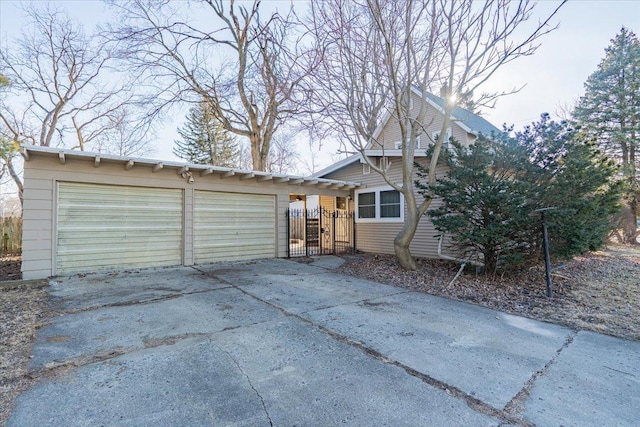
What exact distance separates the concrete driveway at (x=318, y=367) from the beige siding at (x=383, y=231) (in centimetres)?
476

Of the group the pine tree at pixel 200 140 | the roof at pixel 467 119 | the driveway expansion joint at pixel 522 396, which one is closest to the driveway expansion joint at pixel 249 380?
the driveway expansion joint at pixel 522 396

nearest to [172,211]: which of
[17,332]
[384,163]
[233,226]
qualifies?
[233,226]

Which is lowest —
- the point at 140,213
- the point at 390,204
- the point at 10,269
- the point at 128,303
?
the point at 128,303

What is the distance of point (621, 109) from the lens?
15359 millimetres

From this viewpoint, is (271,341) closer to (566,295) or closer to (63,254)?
(566,295)

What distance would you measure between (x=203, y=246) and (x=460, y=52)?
26.7ft

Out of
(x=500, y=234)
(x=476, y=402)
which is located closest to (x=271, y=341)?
(x=476, y=402)

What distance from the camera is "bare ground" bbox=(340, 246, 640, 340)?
4336 mm

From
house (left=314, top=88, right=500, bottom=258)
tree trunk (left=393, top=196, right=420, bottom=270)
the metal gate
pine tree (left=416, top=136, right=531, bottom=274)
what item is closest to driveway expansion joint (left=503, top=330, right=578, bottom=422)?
pine tree (left=416, top=136, right=531, bottom=274)

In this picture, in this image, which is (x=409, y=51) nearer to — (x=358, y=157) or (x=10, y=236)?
(x=358, y=157)

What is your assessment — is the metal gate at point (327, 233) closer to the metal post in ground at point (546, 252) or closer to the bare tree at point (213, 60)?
the bare tree at point (213, 60)

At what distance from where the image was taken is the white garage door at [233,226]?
8742 mm

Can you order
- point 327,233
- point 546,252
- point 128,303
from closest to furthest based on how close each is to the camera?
1. point 128,303
2. point 546,252
3. point 327,233

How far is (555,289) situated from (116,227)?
9562 millimetres
